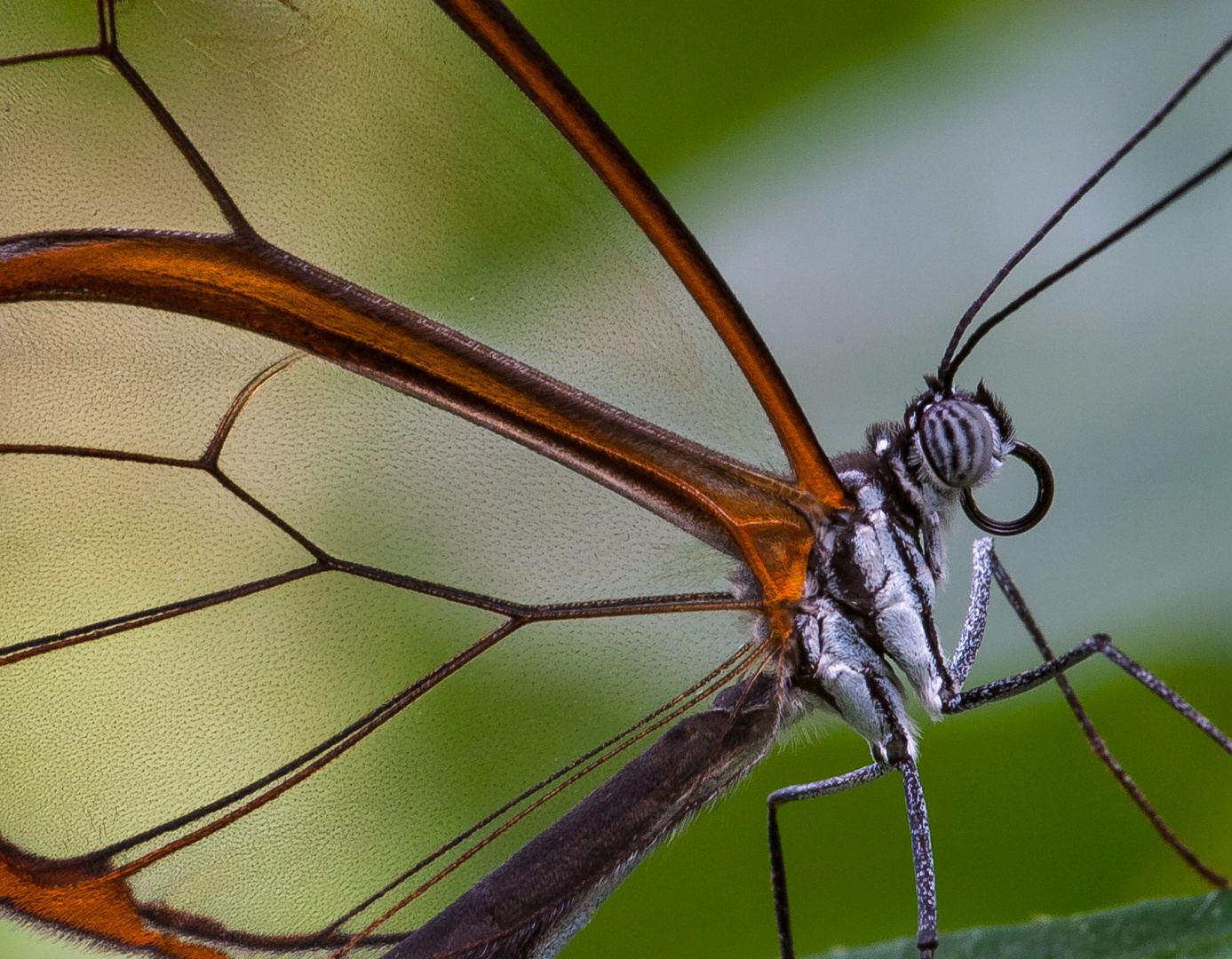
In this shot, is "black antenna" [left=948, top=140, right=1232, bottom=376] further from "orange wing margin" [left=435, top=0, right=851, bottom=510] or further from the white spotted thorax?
"orange wing margin" [left=435, top=0, right=851, bottom=510]

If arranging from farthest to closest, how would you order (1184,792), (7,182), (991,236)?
(991,236)
(1184,792)
(7,182)

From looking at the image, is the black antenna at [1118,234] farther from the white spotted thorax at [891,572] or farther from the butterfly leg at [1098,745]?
the butterfly leg at [1098,745]

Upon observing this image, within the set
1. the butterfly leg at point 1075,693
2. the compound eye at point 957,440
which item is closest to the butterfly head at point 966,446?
the compound eye at point 957,440

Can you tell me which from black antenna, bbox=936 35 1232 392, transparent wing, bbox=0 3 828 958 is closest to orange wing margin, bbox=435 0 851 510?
transparent wing, bbox=0 3 828 958

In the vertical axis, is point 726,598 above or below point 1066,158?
below

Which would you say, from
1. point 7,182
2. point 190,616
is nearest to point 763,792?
point 190,616

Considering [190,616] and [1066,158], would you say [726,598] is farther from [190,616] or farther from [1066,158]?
[1066,158]
